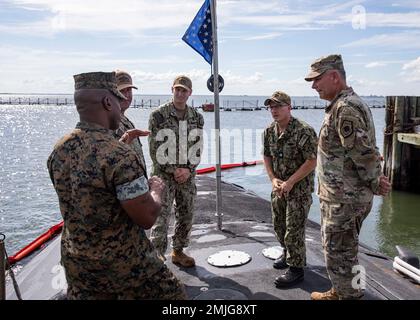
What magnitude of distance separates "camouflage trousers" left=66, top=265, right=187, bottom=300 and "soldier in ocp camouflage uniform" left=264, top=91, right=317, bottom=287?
6.48 feet

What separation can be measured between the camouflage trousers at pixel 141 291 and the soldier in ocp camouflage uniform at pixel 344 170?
163 cm

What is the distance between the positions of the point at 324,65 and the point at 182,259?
9.68 ft

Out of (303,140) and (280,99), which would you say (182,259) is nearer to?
(303,140)

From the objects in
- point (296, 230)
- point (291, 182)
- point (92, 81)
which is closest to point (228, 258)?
point (296, 230)

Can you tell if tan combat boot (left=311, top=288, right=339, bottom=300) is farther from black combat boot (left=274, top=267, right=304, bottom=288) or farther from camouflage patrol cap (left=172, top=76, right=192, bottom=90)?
camouflage patrol cap (left=172, top=76, right=192, bottom=90)

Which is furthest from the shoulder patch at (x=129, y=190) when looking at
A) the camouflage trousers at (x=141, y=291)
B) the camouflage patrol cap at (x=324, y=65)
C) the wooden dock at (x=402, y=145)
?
the wooden dock at (x=402, y=145)

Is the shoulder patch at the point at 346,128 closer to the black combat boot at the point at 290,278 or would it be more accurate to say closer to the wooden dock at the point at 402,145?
the black combat boot at the point at 290,278

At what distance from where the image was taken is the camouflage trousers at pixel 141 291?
8.88 ft

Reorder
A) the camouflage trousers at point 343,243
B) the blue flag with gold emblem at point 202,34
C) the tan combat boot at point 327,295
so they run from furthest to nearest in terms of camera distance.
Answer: the blue flag with gold emblem at point 202,34
the tan combat boot at point 327,295
the camouflage trousers at point 343,243

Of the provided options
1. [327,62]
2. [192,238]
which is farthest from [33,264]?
[327,62]

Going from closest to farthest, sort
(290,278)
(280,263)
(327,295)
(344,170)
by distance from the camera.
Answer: (344,170) → (327,295) → (290,278) → (280,263)

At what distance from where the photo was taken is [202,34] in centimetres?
667

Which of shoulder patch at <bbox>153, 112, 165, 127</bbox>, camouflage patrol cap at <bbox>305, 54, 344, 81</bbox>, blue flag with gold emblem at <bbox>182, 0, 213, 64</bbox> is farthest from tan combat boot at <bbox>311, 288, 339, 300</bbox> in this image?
blue flag with gold emblem at <bbox>182, 0, 213, 64</bbox>

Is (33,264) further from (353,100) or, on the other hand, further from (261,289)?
(353,100)
